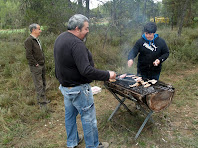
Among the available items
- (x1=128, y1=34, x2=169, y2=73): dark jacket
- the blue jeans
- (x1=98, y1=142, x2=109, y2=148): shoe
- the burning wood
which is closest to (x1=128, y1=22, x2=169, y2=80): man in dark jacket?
(x1=128, y1=34, x2=169, y2=73): dark jacket

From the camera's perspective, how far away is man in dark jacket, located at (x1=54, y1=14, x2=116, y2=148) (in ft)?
6.47

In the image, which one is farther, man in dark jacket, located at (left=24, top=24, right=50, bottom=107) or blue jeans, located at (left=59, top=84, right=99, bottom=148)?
man in dark jacket, located at (left=24, top=24, right=50, bottom=107)

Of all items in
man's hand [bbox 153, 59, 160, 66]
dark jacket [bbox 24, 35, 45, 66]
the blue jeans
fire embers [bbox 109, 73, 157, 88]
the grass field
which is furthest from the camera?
dark jacket [bbox 24, 35, 45, 66]

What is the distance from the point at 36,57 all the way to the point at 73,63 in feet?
6.81

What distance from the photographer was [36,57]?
3.79 metres

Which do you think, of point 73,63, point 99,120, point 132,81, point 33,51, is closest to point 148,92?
→ point 132,81

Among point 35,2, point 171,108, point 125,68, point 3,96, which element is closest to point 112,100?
point 171,108

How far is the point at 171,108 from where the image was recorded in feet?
13.2

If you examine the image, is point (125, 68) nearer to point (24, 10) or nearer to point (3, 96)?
point (3, 96)

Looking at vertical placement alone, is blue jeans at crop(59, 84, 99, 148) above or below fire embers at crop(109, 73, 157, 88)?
below

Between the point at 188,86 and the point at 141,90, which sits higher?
the point at 141,90

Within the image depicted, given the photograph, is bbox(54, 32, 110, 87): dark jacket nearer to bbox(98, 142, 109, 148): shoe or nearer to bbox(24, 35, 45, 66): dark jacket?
bbox(98, 142, 109, 148): shoe

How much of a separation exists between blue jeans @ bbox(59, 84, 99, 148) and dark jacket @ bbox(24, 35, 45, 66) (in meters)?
1.70

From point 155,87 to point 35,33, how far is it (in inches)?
111
